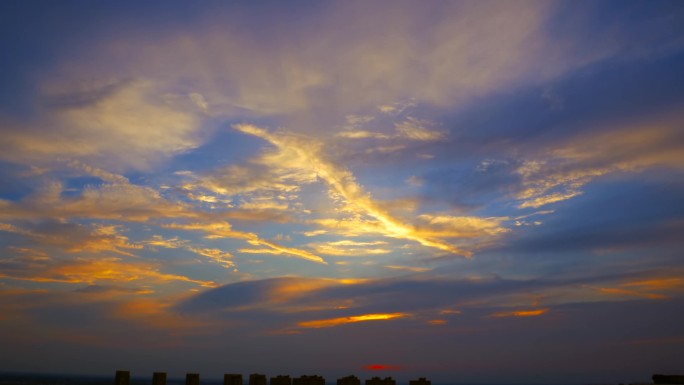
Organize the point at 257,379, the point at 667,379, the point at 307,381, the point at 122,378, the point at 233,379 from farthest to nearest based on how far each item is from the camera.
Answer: the point at 667,379 < the point at 307,381 < the point at 257,379 < the point at 233,379 < the point at 122,378

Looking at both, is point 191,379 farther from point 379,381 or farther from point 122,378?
point 379,381

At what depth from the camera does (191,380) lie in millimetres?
14641

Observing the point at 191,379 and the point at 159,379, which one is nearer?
the point at 159,379

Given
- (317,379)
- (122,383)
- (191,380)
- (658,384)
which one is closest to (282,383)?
(317,379)

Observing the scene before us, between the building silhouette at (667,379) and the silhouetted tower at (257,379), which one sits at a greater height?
the silhouetted tower at (257,379)

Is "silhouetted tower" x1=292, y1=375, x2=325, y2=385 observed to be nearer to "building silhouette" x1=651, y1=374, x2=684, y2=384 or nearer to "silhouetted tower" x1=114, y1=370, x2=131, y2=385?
"silhouetted tower" x1=114, y1=370, x2=131, y2=385

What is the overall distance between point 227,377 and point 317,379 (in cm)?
276

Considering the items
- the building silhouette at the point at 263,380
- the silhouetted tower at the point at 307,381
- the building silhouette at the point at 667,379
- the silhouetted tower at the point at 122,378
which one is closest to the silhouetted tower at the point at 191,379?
the building silhouette at the point at 263,380

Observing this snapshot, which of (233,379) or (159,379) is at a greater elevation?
(159,379)

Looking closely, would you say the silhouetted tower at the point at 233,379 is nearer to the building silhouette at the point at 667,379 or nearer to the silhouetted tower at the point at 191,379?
the silhouetted tower at the point at 191,379

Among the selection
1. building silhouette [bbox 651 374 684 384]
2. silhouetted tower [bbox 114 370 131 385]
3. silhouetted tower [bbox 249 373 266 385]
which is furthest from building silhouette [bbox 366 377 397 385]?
building silhouette [bbox 651 374 684 384]

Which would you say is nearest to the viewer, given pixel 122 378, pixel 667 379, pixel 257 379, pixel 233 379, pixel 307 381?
pixel 122 378

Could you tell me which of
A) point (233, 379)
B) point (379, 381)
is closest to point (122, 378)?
point (233, 379)

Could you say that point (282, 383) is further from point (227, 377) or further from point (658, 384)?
point (658, 384)
